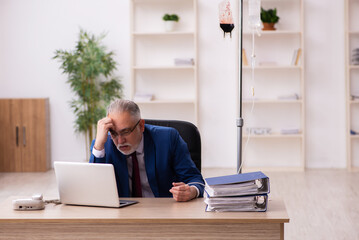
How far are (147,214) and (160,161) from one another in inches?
23.1

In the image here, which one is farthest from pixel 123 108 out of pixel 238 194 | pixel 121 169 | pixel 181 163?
pixel 238 194

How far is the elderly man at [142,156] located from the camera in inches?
105

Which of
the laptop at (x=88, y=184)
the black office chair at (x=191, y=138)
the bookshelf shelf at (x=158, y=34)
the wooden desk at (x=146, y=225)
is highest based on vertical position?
the bookshelf shelf at (x=158, y=34)

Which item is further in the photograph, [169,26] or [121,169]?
[169,26]

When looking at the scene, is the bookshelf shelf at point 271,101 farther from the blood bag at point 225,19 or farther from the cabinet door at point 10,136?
the blood bag at point 225,19

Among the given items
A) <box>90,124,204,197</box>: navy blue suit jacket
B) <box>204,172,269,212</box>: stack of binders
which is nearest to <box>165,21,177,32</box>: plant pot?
A: <box>90,124,204,197</box>: navy blue suit jacket

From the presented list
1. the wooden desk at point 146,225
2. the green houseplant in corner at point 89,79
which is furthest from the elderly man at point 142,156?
the green houseplant in corner at point 89,79

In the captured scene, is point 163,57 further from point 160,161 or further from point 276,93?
point 160,161

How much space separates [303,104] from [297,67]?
0.45 metres

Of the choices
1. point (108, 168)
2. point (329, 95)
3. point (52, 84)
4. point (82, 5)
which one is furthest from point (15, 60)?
point (108, 168)

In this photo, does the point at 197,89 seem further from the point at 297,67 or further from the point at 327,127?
the point at 327,127

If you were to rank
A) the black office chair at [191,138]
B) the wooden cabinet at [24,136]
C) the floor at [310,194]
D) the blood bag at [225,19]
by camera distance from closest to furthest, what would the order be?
the blood bag at [225,19] → the black office chair at [191,138] → the floor at [310,194] → the wooden cabinet at [24,136]

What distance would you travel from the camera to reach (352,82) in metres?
7.13

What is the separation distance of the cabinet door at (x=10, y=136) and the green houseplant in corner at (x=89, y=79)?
71 centimetres
